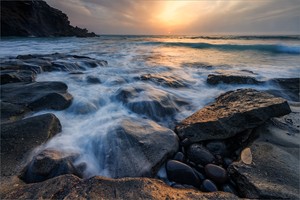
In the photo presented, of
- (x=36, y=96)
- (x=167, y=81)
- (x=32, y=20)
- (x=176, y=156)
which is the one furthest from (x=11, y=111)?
(x=32, y=20)

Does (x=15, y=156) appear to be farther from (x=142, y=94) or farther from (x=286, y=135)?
(x=286, y=135)

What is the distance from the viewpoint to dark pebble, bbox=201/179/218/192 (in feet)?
6.67

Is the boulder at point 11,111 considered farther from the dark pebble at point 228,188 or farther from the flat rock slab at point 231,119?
the dark pebble at point 228,188

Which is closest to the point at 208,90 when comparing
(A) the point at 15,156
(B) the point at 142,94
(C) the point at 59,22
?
(B) the point at 142,94

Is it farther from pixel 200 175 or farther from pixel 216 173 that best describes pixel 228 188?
pixel 200 175

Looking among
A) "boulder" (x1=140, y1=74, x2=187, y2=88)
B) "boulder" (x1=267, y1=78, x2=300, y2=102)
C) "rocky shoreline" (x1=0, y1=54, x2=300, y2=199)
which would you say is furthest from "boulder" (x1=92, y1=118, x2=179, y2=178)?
"boulder" (x1=267, y1=78, x2=300, y2=102)

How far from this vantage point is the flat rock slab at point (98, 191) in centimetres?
164

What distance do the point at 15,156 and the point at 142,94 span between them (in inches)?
104

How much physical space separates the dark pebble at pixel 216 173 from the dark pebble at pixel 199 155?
0.43 ft

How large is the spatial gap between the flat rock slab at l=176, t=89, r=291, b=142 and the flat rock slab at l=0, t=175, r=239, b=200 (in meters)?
1.06

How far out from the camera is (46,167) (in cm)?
207

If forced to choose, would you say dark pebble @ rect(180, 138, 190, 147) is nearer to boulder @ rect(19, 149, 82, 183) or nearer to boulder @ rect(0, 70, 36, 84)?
boulder @ rect(19, 149, 82, 183)

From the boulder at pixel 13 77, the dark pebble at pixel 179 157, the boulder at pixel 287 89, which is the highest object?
the boulder at pixel 287 89

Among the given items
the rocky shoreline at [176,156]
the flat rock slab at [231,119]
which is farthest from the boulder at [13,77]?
the flat rock slab at [231,119]
